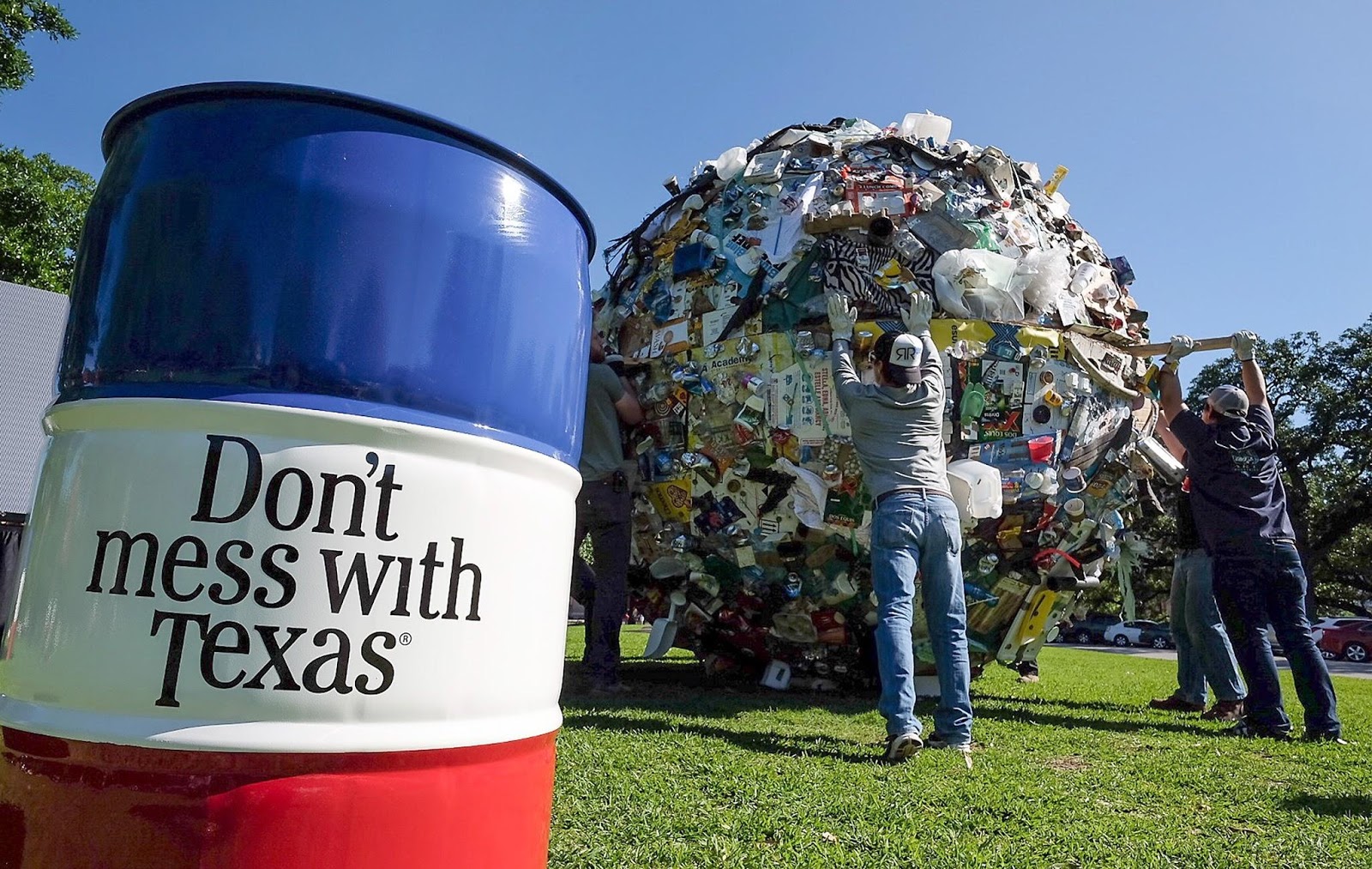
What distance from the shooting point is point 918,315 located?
157 inches

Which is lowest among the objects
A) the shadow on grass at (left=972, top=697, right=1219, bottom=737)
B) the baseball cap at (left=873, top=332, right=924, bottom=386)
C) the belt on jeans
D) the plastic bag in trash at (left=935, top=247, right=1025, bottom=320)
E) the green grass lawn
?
the green grass lawn

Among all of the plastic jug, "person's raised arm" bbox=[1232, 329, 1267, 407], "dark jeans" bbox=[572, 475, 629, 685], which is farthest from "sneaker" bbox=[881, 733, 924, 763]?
"person's raised arm" bbox=[1232, 329, 1267, 407]

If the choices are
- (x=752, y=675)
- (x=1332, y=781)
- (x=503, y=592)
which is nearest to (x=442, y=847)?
(x=503, y=592)

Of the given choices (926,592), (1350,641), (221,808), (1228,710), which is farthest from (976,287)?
(1350,641)

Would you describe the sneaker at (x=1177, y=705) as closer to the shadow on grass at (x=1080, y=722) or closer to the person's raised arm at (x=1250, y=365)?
the shadow on grass at (x=1080, y=722)

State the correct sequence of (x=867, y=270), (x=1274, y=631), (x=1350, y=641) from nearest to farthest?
(x=867, y=270) < (x=1274, y=631) < (x=1350, y=641)

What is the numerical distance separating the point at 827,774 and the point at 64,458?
2.32m

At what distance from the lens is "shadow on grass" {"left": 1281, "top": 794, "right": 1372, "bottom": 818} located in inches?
111

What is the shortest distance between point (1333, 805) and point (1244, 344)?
2541 mm

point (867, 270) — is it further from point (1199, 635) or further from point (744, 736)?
point (1199, 635)

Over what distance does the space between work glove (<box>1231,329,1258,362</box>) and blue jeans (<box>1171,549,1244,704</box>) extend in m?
1.18

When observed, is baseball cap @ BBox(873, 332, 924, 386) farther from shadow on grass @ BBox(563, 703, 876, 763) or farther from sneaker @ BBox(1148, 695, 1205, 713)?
sneaker @ BBox(1148, 695, 1205, 713)

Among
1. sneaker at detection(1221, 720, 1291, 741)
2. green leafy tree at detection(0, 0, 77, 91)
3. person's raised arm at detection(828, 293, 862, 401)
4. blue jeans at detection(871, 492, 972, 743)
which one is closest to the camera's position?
blue jeans at detection(871, 492, 972, 743)

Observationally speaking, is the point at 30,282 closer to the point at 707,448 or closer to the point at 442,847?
the point at 707,448
